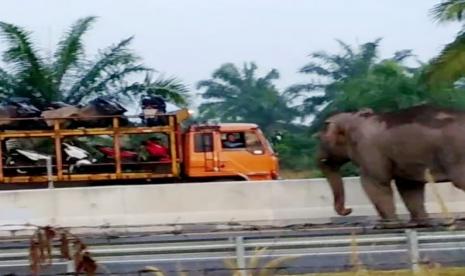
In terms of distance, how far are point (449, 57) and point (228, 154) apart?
5904mm

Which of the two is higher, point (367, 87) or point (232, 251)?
point (367, 87)

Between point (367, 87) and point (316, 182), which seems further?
point (367, 87)

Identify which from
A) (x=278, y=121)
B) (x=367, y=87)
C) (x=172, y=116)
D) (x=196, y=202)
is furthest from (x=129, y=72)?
(x=278, y=121)

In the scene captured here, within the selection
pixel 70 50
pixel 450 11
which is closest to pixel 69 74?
pixel 70 50

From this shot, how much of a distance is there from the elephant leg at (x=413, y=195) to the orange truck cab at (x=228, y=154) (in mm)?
9131

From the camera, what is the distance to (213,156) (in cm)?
2727

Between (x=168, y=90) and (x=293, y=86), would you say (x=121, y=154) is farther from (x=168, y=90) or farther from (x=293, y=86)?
(x=293, y=86)

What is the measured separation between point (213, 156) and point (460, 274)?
18.5m

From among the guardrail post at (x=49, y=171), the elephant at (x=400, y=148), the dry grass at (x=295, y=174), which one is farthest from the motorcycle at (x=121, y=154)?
the dry grass at (x=295, y=174)

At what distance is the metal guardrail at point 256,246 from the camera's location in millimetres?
9469

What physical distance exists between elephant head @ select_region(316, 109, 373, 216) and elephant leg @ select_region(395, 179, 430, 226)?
3.12ft

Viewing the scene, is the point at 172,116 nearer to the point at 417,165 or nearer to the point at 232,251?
the point at 417,165

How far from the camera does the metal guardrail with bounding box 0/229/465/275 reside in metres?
9.47

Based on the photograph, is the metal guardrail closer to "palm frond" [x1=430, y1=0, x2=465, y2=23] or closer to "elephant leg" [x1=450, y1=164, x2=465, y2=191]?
"elephant leg" [x1=450, y1=164, x2=465, y2=191]
